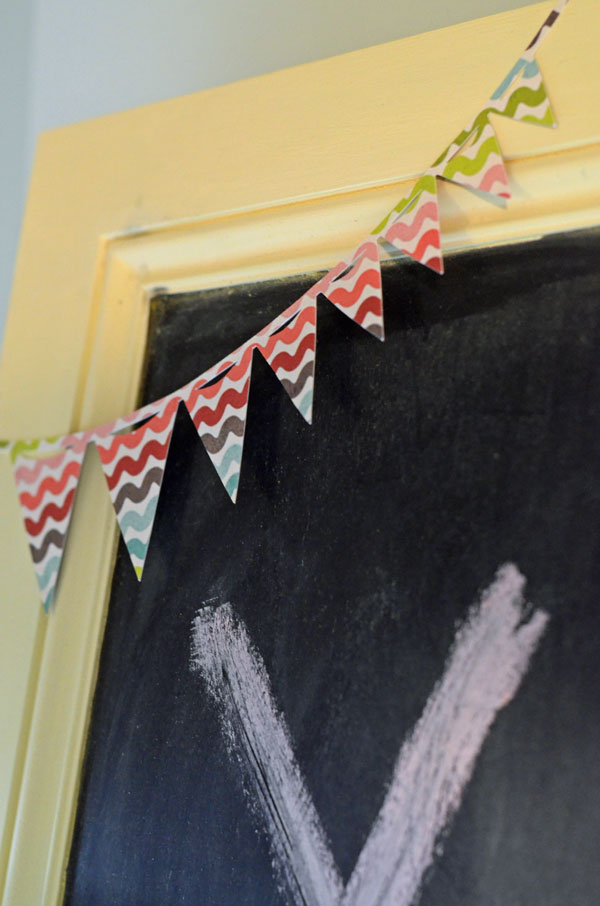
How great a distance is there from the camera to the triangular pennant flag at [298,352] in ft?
1.91

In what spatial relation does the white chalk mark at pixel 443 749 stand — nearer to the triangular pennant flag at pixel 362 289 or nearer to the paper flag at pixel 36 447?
the triangular pennant flag at pixel 362 289

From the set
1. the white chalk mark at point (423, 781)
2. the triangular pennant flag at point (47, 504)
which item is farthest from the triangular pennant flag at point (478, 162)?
the triangular pennant flag at point (47, 504)

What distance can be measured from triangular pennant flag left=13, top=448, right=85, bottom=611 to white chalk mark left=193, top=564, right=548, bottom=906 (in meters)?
0.25

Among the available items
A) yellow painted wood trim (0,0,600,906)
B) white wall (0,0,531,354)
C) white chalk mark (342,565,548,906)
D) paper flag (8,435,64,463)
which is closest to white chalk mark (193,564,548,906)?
white chalk mark (342,565,548,906)

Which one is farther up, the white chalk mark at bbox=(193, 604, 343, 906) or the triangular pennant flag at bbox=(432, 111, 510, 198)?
the triangular pennant flag at bbox=(432, 111, 510, 198)

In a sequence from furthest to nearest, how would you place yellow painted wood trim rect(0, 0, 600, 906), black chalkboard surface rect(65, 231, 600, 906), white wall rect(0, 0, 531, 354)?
white wall rect(0, 0, 531, 354)
yellow painted wood trim rect(0, 0, 600, 906)
black chalkboard surface rect(65, 231, 600, 906)

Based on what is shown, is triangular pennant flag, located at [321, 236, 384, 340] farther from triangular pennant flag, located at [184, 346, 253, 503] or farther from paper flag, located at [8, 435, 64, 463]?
paper flag, located at [8, 435, 64, 463]

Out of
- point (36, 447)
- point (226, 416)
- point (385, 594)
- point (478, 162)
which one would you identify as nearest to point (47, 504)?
point (36, 447)

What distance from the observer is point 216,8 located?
0.87 m

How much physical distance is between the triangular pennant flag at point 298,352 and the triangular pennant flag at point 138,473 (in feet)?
0.34

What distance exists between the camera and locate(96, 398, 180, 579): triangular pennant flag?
0.65 metres

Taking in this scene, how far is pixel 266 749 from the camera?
1.84ft

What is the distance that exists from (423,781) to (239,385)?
32 cm

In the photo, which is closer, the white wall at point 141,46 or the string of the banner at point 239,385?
the string of the banner at point 239,385
